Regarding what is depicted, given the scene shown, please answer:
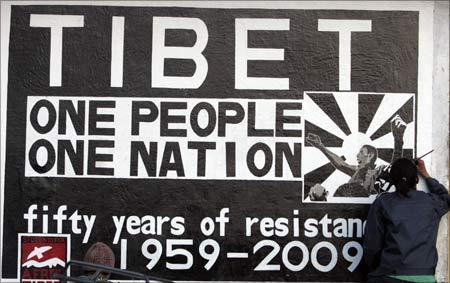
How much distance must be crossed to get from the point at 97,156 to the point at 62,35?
1.11 m

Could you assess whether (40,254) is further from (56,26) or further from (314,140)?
(314,140)

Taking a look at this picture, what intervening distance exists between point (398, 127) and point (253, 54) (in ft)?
4.61

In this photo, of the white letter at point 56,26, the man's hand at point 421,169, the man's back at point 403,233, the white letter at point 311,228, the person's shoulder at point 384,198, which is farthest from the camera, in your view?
the white letter at point 56,26

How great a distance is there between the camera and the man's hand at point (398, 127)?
5.98 m

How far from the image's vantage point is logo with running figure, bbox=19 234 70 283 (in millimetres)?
5957

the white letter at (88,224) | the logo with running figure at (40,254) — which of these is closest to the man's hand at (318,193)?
the white letter at (88,224)

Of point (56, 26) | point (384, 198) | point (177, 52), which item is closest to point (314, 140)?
point (384, 198)

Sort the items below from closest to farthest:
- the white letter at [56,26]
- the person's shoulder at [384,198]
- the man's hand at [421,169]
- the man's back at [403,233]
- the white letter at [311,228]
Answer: the man's back at [403,233]
the person's shoulder at [384,198]
the man's hand at [421,169]
the white letter at [311,228]
the white letter at [56,26]

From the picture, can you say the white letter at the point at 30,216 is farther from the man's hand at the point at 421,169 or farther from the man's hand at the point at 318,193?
the man's hand at the point at 421,169

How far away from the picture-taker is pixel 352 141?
5984 millimetres

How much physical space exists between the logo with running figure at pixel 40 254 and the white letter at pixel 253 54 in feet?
6.70

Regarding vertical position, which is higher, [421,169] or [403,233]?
[421,169]

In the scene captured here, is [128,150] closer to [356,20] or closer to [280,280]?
[280,280]

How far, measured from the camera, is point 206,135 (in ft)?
19.7
